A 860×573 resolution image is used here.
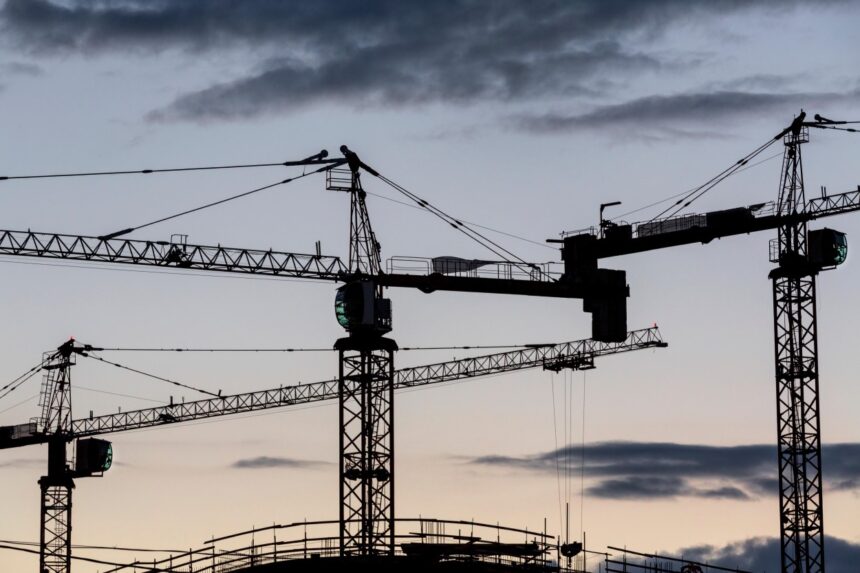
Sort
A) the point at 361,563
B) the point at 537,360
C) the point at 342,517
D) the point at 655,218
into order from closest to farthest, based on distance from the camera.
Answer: the point at 361,563 → the point at 342,517 → the point at 655,218 → the point at 537,360

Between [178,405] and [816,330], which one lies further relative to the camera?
[178,405]

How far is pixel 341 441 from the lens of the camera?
468 feet

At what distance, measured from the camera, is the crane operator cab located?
458ft

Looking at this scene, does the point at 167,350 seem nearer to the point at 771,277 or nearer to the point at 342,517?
the point at 342,517

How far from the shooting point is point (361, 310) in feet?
458

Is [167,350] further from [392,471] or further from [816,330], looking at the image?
[816,330]

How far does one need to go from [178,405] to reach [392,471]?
168 feet

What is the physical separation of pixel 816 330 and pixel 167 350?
223 ft

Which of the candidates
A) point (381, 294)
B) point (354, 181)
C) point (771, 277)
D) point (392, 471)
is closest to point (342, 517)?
point (392, 471)

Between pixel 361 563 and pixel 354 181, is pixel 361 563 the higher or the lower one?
the lower one

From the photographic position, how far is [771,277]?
14588 cm

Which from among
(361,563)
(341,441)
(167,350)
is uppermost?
(167,350)

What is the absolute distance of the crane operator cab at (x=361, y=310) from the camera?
5497 inches

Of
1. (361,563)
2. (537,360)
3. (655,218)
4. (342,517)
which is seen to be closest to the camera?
(361,563)
